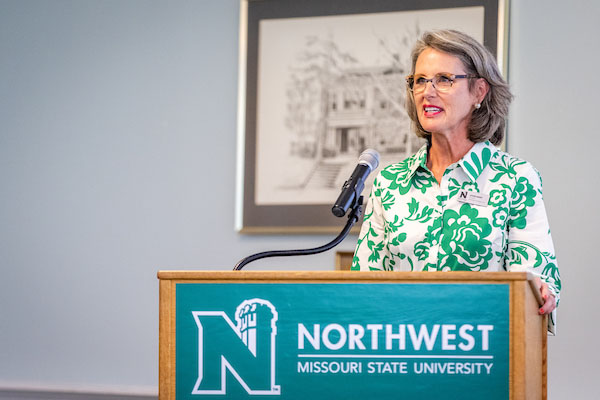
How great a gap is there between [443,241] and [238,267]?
1.88ft

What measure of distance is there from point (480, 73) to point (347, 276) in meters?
0.94

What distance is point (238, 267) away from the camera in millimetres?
1855

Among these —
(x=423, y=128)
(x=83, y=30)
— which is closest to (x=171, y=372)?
(x=423, y=128)

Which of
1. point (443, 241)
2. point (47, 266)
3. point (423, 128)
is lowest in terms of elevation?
point (47, 266)

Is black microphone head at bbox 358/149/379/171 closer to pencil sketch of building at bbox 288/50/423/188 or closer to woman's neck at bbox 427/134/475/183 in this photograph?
woman's neck at bbox 427/134/475/183

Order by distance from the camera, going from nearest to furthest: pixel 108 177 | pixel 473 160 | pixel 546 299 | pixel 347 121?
1. pixel 546 299
2. pixel 473 160
3. pixel 347 121
4. pixel 108 177

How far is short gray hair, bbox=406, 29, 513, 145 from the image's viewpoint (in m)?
2.22

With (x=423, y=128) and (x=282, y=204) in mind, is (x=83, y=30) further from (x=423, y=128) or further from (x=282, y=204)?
(x=423, y=128)

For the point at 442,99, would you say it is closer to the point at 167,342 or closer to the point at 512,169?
the point at 512,169

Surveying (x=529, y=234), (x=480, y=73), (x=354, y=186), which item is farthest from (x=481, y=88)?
(x=354, y=186)

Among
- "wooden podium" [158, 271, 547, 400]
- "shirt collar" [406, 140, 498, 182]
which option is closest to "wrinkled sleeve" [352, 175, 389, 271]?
"shirt collar" [406, 140, 498, 182]

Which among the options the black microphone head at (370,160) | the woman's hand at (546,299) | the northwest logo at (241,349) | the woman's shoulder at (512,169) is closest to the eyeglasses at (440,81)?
the woman's shoulder at (512,169)

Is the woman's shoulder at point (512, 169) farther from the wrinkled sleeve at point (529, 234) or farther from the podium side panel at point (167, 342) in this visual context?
the podium side panel at point (167, 342)

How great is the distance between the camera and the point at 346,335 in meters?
Result: 1.53
